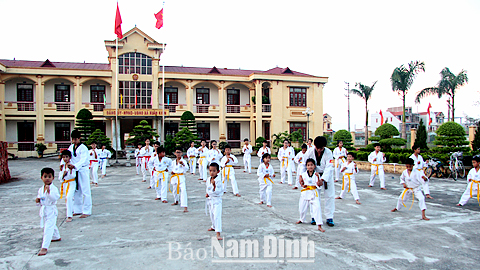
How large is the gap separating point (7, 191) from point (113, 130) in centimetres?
1574

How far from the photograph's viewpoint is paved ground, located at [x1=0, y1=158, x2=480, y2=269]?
420 centimetres

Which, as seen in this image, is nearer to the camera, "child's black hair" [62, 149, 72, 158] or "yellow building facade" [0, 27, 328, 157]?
"child's black hair" [62, 149, 72, 158]

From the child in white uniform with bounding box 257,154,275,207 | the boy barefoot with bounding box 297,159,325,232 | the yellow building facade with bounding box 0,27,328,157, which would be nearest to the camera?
the boy barefoot with bounding box 297,159,325,232

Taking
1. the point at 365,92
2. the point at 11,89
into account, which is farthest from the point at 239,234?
the point at 365,92

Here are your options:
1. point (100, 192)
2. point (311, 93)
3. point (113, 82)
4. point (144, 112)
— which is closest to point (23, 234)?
point (100, 192)

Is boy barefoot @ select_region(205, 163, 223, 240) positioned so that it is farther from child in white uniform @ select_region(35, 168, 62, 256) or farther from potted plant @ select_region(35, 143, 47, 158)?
potted plant @ select_region(35, 143, 47, 158)

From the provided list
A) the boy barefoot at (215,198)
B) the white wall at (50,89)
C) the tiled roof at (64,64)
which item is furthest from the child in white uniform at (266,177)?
the white wall at (50,89)

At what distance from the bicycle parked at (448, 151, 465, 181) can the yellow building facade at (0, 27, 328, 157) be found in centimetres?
1523

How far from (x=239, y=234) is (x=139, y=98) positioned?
22592 millimetres

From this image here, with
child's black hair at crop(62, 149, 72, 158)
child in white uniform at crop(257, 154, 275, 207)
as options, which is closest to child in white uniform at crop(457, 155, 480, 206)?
child in white uniform at crop(257, 154, 275, 207)

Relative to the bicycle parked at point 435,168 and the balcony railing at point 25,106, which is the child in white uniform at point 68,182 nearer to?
the bicycle parked at point 435,168

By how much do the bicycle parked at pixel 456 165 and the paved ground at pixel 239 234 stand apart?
13.7ft

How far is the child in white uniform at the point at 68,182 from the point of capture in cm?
632

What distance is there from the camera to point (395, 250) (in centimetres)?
467
